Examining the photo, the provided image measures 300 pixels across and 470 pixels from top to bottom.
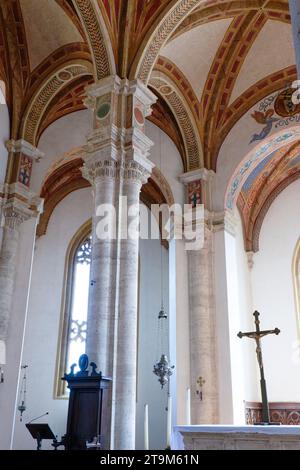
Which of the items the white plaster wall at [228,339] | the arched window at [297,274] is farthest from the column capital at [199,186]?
the arched window at [297,274]

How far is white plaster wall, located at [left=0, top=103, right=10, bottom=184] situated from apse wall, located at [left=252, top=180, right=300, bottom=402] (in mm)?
8302

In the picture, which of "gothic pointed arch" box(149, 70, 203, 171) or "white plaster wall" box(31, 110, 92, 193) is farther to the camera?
"white plaster wall" box(31, 110, 92, 193)

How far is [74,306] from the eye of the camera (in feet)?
50.2

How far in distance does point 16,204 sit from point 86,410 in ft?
18.6

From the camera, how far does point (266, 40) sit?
1153cm

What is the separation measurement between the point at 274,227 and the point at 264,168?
2005 mm

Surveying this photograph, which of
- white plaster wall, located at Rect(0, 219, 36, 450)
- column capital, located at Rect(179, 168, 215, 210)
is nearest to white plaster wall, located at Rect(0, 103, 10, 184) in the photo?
white plaster wall, located at Rect(0, 219, 36, 450)

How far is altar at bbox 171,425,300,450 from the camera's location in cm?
474

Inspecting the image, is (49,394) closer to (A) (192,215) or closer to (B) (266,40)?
(A) (192,215)

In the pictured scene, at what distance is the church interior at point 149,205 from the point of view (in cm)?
840

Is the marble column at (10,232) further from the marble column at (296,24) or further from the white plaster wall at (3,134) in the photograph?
the marble column at (296,24)

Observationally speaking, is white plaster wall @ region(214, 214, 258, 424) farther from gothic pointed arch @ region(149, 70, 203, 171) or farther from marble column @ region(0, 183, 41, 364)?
marble column @ region(0, 183, 41, 364)

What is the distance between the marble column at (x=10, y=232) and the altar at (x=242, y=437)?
5.58m

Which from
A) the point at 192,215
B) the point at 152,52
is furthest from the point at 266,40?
the point at 192,215
